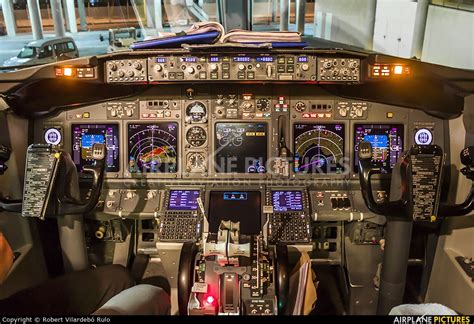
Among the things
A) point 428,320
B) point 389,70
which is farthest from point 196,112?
point 428,320

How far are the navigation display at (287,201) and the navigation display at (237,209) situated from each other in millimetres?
87

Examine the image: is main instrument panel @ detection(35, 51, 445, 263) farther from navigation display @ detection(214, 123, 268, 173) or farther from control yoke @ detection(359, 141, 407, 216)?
control yoke @ detection(359, 141, 407, 216)

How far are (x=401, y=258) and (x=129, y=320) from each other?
1.22 metres

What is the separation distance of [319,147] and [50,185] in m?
1.37

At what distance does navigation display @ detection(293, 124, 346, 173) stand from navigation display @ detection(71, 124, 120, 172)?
0.98 metres

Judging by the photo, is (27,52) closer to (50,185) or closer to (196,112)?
(196,112)

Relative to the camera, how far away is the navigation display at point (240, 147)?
256 centimetres

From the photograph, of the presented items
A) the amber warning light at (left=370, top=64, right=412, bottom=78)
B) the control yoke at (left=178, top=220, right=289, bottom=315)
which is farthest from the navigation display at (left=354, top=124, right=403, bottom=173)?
the control yoke at (left=178, top=220, right=289, bottom=315)

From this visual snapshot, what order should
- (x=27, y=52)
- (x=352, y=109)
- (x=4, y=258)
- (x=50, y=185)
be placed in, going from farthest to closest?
(x=27, y=52) → (x=352, y=109) → (x=50, y=185) → (x=4, y=258)

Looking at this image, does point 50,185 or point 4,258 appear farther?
point 50,185

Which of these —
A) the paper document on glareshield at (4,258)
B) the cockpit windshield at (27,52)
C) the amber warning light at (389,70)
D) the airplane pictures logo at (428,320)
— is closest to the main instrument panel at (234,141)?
the amber warning light at (389,70)

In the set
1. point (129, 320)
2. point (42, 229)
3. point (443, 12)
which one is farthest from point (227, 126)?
point (443, 12)

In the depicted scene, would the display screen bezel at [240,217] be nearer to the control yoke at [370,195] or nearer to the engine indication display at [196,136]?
the engine indication display at [196,136]

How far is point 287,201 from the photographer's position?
2465mm
